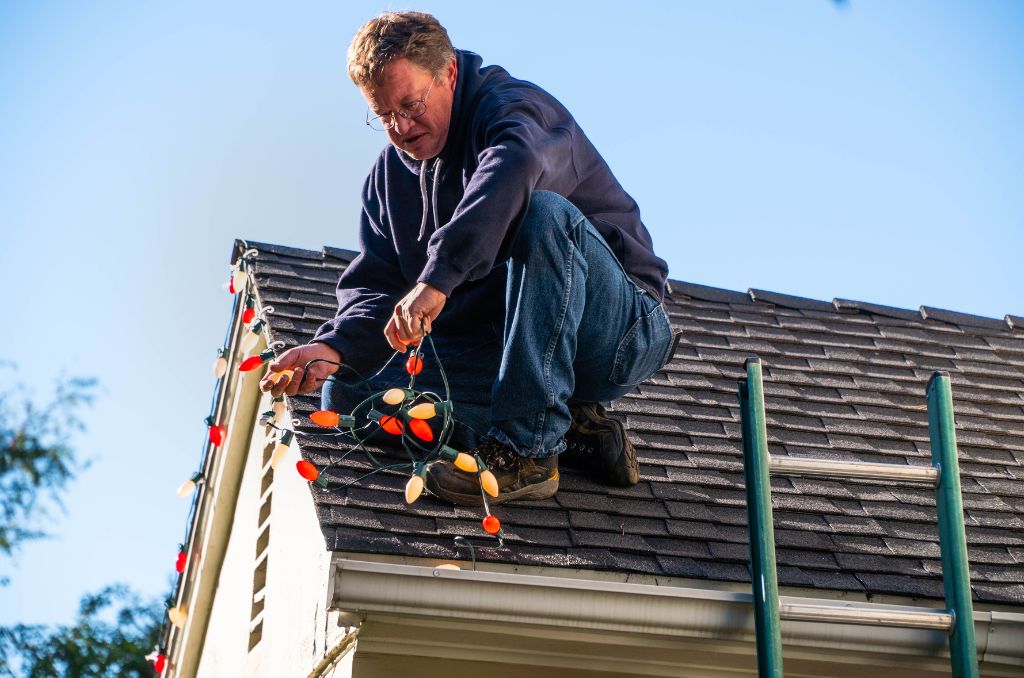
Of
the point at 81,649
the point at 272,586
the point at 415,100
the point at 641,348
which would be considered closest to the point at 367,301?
the point at 415,100

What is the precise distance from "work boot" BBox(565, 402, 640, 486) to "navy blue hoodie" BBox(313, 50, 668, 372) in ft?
1.26

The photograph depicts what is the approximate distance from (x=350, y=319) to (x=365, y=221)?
476 mm

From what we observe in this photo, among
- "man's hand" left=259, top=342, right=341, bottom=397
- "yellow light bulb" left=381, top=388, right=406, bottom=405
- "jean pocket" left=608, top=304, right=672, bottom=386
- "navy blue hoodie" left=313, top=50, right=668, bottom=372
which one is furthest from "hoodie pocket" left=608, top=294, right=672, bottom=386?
"man's hand" left=259, top=342, right=341, bottom=397

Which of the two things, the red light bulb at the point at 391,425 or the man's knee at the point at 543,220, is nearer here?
the man's knee at the point at 543,220

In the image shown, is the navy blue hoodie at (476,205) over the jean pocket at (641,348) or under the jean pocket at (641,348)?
over

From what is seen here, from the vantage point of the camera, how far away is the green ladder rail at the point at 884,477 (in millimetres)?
2843

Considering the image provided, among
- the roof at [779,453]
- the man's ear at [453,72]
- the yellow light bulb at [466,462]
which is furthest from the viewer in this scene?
the man's ear at [453,72]

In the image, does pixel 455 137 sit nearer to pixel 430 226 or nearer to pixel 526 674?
pixel 430 226

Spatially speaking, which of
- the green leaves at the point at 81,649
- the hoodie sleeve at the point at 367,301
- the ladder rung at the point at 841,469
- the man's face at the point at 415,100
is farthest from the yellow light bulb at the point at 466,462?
the green leaves at the point at 81,649

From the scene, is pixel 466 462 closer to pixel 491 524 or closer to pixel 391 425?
pixel 491 524

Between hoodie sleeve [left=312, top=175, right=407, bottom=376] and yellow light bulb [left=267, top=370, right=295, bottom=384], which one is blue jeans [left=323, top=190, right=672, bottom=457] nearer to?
hoodie sleeve [left=312, top=175, right=407, bottom=376]

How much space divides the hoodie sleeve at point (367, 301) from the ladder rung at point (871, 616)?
1433 millimetres

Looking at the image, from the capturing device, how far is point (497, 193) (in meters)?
3.09

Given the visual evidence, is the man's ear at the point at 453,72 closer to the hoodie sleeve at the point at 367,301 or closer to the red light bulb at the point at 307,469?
the hoodie sleeve at the point at 367,301
